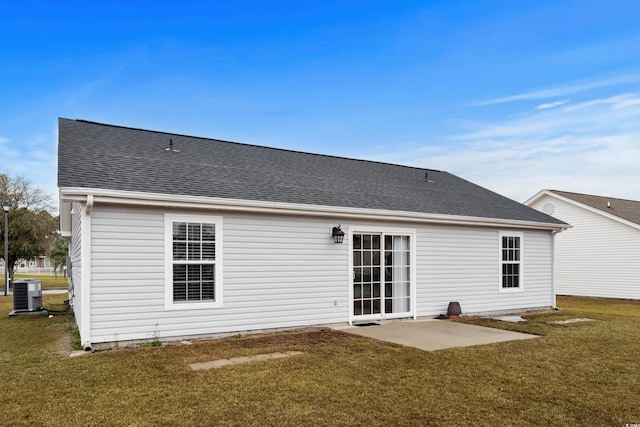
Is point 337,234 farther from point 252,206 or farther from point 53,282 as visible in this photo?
point 53,282

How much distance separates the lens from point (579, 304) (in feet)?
51.6

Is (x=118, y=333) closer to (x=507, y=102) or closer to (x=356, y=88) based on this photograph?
(x=356, y=88)

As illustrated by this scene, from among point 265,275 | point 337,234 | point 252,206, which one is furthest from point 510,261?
point 252,206

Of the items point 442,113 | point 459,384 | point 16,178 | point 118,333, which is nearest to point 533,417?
point 459,384

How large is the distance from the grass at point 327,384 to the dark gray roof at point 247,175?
8.91 ft

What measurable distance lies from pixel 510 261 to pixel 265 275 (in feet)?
23.4

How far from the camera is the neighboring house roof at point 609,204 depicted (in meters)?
18.1

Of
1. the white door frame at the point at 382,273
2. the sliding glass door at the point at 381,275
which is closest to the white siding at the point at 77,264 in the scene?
the white door frame at the point at 382,273

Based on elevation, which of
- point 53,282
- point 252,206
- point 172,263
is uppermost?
point 252,206

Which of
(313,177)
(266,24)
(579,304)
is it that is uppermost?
(266,24)

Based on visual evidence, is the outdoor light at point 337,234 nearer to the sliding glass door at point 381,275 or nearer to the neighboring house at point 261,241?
the neighboring house at point 261,241

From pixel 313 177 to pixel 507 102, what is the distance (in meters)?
8.63

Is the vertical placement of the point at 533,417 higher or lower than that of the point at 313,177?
lower

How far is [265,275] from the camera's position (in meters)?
8.24
